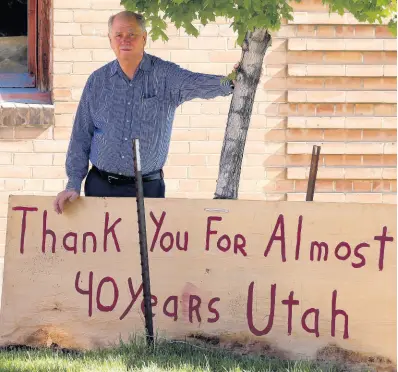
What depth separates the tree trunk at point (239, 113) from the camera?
18.7 feet

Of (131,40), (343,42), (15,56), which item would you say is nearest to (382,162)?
(343,42)

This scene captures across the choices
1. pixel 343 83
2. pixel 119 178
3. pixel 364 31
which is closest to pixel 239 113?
pixel 119 178

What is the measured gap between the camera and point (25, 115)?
26.7 feet

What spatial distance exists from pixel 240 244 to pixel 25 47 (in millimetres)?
3833

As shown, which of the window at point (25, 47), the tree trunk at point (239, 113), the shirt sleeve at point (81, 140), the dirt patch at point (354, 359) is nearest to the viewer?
the dirt patch at point (354, 359)

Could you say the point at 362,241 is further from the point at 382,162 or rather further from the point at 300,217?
the point at 382,162

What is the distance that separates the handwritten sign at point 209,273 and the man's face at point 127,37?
2.34 ft

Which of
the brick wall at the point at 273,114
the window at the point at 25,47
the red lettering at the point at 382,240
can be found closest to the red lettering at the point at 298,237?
the red lettering at the point at 382,240

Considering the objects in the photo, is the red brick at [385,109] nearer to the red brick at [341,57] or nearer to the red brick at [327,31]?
the red brick at [341,57]

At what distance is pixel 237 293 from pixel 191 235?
33 cm

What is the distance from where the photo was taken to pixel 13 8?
8.42 metres

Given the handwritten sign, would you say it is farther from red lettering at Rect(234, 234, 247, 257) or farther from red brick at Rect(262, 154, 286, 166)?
red brick at Rect(262, 154, 286, 166)

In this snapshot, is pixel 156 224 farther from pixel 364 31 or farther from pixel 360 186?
pixel 364 31

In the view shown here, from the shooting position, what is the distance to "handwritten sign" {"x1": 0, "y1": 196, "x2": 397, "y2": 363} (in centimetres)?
504
